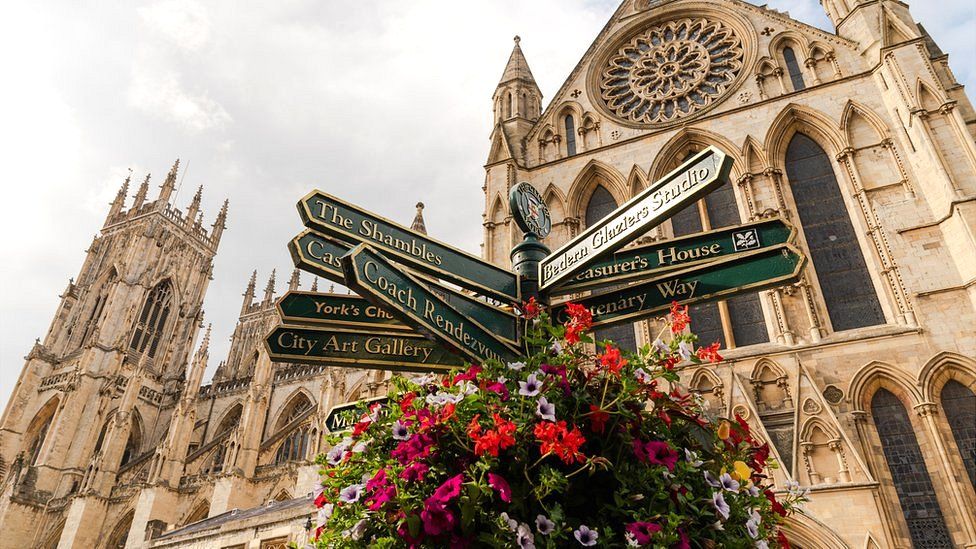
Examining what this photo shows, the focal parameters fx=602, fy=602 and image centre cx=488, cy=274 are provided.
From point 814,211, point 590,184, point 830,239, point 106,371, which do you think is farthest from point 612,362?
point 106,371

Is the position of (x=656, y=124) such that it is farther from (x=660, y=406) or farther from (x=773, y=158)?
(x=660, y=406)

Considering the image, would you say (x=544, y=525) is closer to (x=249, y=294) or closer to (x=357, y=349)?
(x=357, y=349)

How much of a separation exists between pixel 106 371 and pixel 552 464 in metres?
43.8

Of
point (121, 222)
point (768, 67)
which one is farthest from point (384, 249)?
point (121, 222)

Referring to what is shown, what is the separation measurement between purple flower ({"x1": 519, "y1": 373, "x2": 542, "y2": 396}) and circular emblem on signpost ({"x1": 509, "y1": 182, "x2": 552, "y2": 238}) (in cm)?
178

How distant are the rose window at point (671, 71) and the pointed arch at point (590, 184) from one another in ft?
5.92

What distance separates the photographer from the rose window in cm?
1495

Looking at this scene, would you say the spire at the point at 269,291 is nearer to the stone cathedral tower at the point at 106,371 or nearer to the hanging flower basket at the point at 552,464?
the stone cathedral tower at the point at 106,371

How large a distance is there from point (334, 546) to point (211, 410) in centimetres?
4284

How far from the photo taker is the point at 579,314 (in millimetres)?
2754

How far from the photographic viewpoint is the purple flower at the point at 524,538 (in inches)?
78.7

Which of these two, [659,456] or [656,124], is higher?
[656,124]

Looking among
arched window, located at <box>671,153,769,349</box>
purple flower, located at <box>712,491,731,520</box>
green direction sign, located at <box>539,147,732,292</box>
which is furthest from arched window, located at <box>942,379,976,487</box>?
purple flower, located at <box>712,491,731,520</box>

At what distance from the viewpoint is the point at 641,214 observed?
332cm
